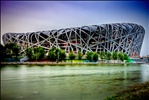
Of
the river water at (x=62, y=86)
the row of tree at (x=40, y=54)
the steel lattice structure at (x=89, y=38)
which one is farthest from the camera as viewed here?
the steel lattice structure at (x=89, y=38)

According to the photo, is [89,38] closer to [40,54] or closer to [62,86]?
[40,54]

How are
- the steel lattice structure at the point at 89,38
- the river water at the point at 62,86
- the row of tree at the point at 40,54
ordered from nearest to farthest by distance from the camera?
the river water at the point at 62,86
the row of tree at the point at 40,54
the steel lattice structure at the point at 89,38

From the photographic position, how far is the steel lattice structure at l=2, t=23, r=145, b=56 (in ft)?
276

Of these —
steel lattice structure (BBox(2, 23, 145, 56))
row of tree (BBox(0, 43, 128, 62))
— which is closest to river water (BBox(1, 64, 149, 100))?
row of tree (BBox(0, 43, 128, 62))

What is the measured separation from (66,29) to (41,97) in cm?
7664

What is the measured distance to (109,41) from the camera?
86938 millimetres

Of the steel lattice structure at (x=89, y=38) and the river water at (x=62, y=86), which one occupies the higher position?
the steel lattice structure at (x=89, y=38)

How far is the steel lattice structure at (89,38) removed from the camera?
84188 millimetres

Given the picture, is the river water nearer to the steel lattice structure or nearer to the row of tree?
the row of tree

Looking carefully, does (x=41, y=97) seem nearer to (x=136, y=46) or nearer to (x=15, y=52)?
(x=15, y=52)

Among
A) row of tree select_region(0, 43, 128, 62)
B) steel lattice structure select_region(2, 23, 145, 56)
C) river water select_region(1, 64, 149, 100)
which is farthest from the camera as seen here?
steel lattice structure select_region(2, 23, 145, 56)

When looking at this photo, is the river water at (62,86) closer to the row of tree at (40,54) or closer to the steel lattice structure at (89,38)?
the row of tree at (40,54)

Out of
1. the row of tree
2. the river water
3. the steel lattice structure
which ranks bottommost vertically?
the river water

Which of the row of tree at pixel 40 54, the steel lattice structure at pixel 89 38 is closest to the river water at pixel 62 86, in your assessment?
the row of tree at pixel 40 54
